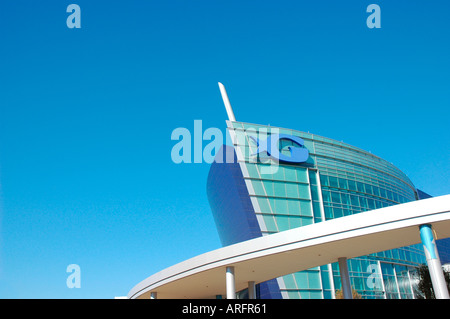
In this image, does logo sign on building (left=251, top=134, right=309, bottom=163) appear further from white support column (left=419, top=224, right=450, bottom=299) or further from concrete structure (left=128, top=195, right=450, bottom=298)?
white support column (left=419, top=224, right=450, bottom=299)

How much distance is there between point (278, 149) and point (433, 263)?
24.6 m

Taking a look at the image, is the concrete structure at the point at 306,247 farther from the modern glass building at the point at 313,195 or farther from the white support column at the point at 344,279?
the modern glass building at the point at 313,195

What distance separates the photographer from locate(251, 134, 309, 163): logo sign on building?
127 feet

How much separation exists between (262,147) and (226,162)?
14337 mm

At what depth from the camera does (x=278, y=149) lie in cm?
3944

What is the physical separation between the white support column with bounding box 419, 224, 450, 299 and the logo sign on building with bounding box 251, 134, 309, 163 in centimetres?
2325

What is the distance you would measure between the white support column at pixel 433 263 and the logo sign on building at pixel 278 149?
23.2 m

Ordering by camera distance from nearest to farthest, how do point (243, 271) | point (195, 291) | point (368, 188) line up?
point (243, 271)
point (195, 291)
point (368, 188)

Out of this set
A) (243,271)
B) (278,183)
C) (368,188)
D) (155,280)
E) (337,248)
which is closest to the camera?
(337,248)

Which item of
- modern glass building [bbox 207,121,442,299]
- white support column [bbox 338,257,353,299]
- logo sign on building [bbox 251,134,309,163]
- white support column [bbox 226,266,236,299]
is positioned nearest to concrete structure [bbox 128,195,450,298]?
white support column [bbox 226,266,236,299]

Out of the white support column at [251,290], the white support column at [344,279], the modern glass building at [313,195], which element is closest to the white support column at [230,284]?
the white support column at [251,290]
